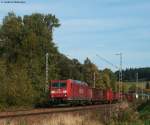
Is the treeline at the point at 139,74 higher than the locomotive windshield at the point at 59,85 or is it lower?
higher

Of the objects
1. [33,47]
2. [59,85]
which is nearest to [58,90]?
[59,85]

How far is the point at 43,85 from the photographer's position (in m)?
82.5

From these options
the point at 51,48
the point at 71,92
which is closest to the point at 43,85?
the point at 71,92

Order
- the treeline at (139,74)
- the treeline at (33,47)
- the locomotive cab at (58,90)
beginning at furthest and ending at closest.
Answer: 1. the treeline at (139,74)
2. the treeline at (33,47)
3. the locomotive cab at (58,90)

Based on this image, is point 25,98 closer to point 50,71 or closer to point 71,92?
point 71,92

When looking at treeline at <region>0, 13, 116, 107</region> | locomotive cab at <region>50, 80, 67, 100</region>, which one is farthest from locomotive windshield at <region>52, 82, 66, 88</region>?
treeline at <region>0, 13, 116, 107</region>

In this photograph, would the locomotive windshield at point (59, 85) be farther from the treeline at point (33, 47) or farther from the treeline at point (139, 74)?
the treeline at point (139, 74)

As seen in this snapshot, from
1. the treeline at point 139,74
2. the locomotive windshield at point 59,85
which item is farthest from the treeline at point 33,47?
the treeline at point 139,74

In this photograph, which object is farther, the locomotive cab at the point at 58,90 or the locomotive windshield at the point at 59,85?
the locomotive windshield at the point at 59,85

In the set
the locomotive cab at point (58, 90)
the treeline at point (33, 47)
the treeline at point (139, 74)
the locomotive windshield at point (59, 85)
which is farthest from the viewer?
the treeline at point (139, 74)

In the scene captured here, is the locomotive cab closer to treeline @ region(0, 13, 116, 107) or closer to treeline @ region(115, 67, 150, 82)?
treeline @ region(0, 13, 116, 107)

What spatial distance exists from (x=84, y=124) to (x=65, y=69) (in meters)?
106

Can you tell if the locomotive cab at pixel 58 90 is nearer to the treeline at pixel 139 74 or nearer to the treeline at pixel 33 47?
the treeline at pixel 33 47

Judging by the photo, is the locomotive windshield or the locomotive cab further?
the locomotive windshield
